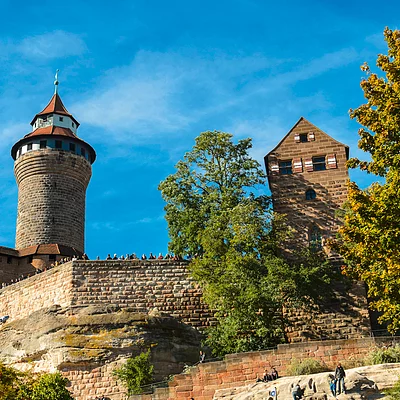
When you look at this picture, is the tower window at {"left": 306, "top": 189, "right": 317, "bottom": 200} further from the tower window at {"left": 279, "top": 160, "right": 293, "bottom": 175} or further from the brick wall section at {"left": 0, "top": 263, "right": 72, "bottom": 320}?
the brick wall section at {"left": 0, "top": 263, "right": 72, "bottom": 320}

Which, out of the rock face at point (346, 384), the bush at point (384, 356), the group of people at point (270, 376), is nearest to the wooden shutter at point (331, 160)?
the bush at point (384, 356)

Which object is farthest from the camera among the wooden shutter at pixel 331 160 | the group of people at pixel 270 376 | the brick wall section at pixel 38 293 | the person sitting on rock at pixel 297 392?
the wooden shutter at pixel 331 160

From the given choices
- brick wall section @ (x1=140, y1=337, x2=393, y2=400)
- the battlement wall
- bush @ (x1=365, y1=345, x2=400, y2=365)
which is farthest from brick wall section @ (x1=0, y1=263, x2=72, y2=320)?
bush @ (x1=365, y1=345, x2=400, y2=365)

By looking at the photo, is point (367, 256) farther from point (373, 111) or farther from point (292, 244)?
point (292, 244)

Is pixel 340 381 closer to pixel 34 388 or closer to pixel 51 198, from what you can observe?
pixel 34 388

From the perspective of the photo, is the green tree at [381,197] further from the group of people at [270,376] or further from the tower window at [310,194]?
the tower window at [310,194]

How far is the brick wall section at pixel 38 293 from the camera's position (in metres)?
33.8

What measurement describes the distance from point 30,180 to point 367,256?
3094 centimetres

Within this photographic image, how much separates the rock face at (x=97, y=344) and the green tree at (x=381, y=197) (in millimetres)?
9805

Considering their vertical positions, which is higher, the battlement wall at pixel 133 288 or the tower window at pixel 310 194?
the tower window at pixel 310 194

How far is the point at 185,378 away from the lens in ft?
86.3

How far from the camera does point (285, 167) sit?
3459cm

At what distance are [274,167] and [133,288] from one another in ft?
27.4

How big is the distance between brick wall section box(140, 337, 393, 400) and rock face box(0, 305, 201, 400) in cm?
316
